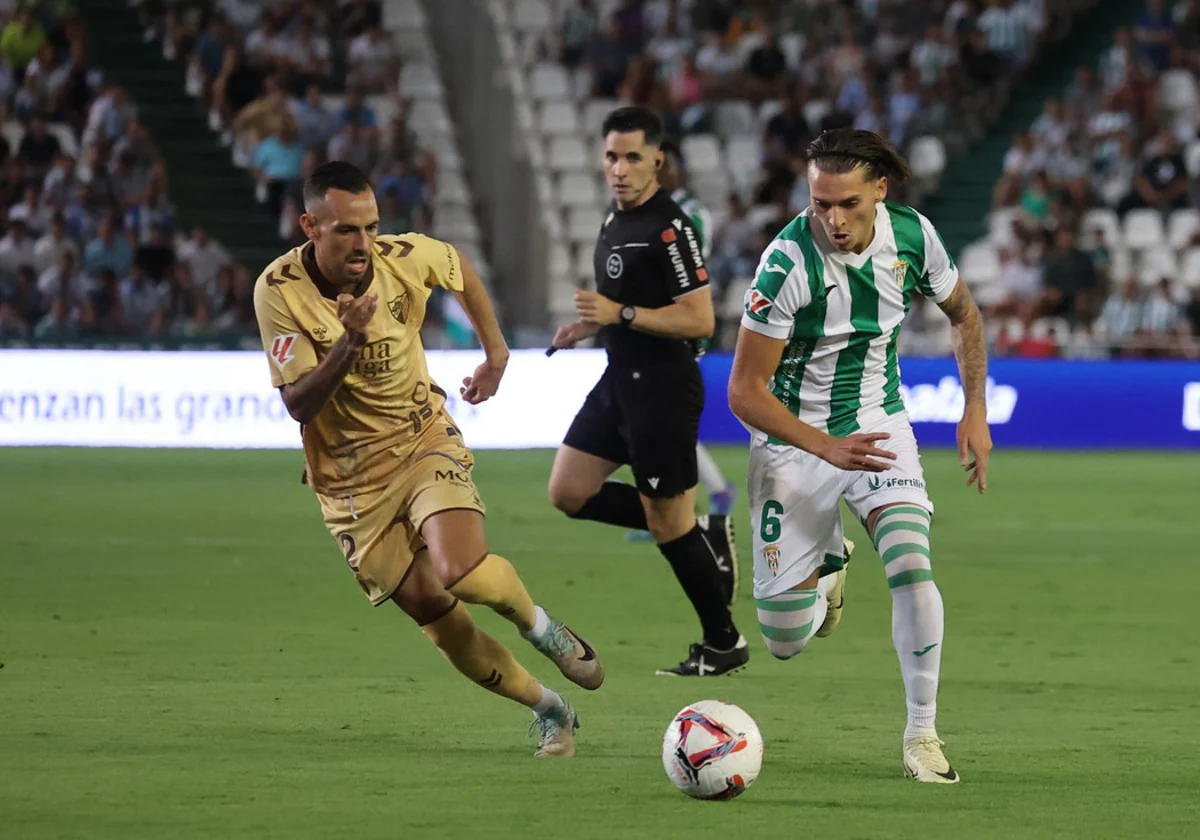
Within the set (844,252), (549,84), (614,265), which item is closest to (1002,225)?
(549,84)

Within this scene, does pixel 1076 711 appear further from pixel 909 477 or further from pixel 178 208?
pixel 178 208

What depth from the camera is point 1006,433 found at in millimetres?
21297

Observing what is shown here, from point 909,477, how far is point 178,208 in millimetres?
19302

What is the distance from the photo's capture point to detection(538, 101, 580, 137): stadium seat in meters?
26.2

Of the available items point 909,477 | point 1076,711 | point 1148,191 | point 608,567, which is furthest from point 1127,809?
point 1148,191

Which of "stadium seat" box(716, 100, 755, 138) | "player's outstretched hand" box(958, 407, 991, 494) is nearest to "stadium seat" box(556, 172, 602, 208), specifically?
"stadium seat" box(716, 100, 755, 138)

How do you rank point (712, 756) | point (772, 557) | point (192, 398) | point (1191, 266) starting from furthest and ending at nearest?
point (1191, 266) < point (192, 398) < point (772, 557) < point (712, 756)

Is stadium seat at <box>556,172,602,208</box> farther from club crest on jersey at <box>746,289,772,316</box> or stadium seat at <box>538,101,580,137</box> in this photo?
club crest on jersey at <box>746,289,772,316</box>

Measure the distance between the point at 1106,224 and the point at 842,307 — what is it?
17884mm

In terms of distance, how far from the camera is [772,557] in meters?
7.31

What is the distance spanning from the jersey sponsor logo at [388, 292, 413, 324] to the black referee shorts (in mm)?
2201

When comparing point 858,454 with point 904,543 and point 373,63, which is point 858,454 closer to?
point 904,543

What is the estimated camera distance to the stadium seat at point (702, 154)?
84.4 feet

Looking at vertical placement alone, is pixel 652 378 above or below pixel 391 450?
below
